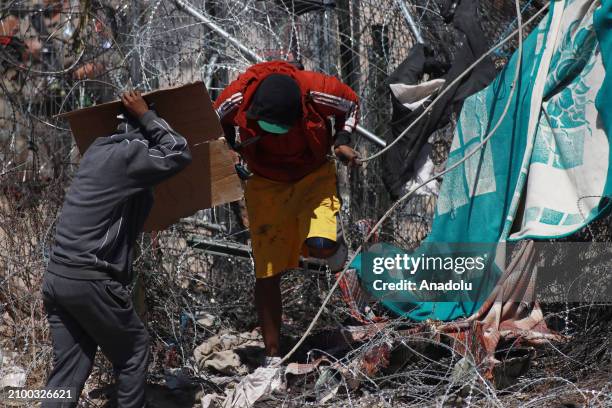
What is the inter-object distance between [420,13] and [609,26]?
1719 millimetres

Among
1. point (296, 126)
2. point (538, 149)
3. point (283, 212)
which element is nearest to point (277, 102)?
point (296, 126)

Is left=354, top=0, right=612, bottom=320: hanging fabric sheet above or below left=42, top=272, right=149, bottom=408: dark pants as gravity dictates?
above

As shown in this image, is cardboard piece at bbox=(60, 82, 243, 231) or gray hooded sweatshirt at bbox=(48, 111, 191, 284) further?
cardboard piece at bbox=(60, 82, 243, 231)

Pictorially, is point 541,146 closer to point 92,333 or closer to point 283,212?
point 283,212

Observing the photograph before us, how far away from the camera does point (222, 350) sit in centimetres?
502

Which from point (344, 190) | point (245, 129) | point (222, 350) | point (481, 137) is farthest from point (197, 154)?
point (344, 190)

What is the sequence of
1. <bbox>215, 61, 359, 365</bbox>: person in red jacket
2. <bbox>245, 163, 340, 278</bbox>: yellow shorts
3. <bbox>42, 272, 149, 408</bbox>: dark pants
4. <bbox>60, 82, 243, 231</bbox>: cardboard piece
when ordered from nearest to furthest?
<bbox>42, 272, 149, 408</bbox>: dark pants → <bbox>60, 82, 243, 231</bbox>: cardboard piece → <bbox>215, 61, 359, 365</bbox>: person in red jacket → <bbox>245, 163, 340, 278</bbox>: yellow shorts

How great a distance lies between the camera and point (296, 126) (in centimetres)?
453

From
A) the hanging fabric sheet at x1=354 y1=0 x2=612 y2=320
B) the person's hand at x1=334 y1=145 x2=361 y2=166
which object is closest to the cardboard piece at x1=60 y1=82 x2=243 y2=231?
the person's hand at x1=334 y1=145 x2=361 y2=166

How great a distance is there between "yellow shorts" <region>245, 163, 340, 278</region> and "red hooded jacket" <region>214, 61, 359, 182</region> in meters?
0.06

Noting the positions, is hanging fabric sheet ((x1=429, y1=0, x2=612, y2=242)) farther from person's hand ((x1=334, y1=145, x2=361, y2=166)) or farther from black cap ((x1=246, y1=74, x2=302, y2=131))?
black cap ((x1=246, y1=74, x2=302, y2=131))

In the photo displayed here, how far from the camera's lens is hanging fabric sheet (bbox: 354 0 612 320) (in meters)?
4.35

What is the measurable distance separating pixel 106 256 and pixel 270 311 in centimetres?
118

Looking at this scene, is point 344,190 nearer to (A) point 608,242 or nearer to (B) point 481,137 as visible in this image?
(B) point 481,137
